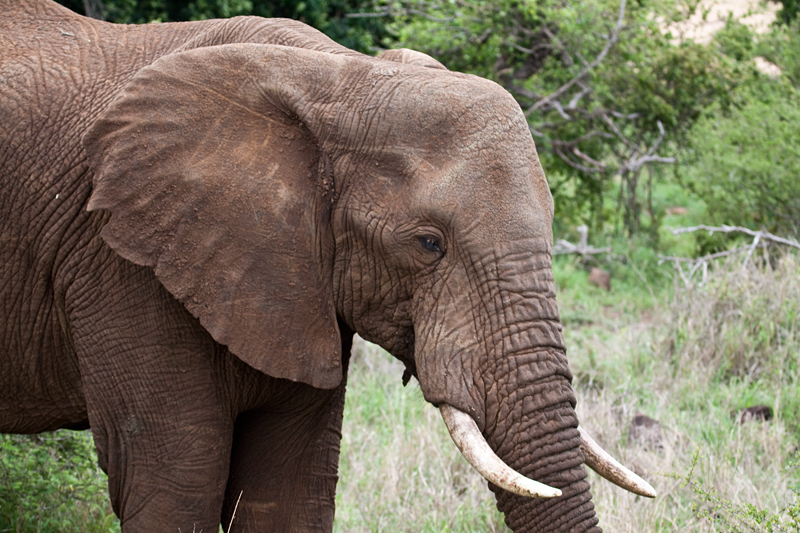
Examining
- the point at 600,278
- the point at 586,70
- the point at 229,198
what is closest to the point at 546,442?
the point at 229,198

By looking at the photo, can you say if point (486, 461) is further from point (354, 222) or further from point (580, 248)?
point (580, 248)

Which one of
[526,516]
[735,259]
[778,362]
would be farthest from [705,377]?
[526,516]

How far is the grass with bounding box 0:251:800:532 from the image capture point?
407 cm

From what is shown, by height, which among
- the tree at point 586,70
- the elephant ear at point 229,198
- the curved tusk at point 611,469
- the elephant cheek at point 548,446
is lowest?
the tree at point 586,70

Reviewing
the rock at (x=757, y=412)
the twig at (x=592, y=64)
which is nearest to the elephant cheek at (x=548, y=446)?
the rock at (x=757, y=412)

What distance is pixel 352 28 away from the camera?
11.6 m

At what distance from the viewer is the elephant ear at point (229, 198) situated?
2.73m

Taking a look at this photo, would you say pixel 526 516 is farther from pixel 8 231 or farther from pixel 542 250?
pixel 8 231

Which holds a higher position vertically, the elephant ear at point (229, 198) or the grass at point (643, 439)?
the elephant ear at point (229, 198)

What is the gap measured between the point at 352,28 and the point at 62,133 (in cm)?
897

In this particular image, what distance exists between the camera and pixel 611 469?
2.76m

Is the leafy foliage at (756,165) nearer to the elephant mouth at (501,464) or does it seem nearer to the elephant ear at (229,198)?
the elephant mouth at (501,464)

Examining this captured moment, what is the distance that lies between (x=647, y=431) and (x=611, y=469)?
91.8 inches

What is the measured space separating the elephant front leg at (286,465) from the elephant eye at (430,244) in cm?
82
